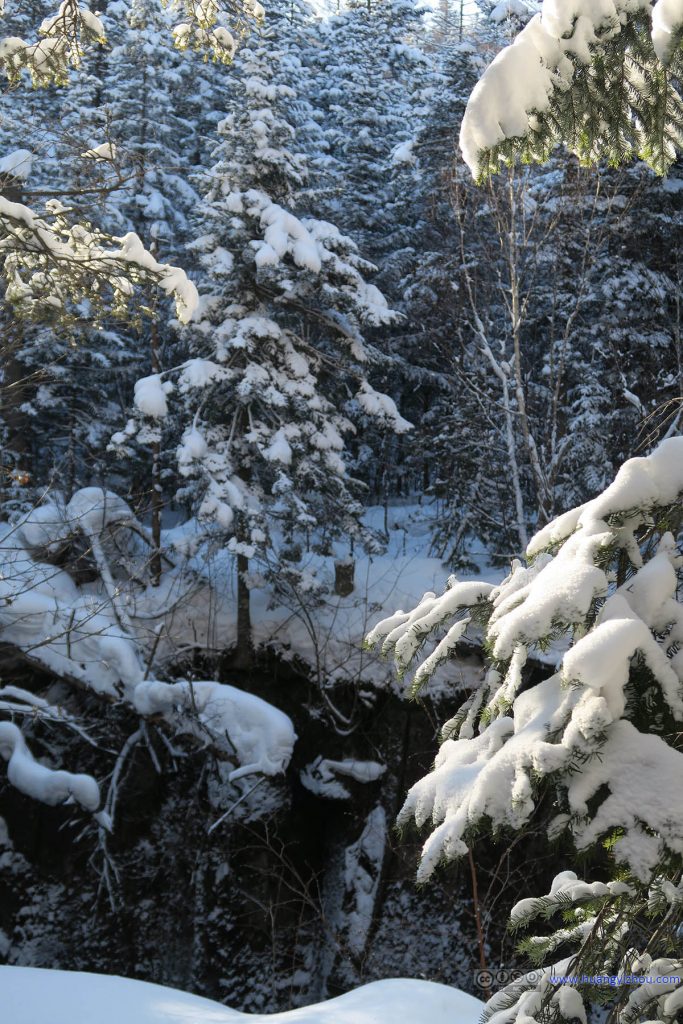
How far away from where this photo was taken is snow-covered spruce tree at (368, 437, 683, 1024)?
56.9 inches

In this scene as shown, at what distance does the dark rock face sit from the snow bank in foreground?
5.72 meters

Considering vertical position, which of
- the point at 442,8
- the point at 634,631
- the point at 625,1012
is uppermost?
the point at 442,8

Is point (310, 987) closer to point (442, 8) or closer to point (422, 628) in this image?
point (422, 628)

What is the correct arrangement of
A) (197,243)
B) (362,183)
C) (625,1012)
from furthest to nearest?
1. (362,183)
2. (197,243)
3. (625,1012)

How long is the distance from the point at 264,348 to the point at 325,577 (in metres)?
4.18

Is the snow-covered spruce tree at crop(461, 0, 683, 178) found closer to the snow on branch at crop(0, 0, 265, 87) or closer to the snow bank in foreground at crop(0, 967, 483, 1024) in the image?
the snow on branch at crop(0, 0, 265, 87)

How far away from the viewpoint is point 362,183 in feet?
66.0

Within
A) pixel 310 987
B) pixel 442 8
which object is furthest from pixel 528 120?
pixel 442 8

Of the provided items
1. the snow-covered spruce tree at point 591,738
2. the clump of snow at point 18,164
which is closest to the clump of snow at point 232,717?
the clump of snow at point 18,164

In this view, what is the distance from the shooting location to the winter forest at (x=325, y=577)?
5.96 feet

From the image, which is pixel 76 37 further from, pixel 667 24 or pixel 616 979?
pixel 616 979

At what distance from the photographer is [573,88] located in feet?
7.69

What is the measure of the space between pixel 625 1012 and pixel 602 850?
694 mm

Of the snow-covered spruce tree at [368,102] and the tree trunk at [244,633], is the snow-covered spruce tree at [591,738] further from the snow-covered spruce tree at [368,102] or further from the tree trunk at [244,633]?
the snow-covered spruce tree at [368,102]
